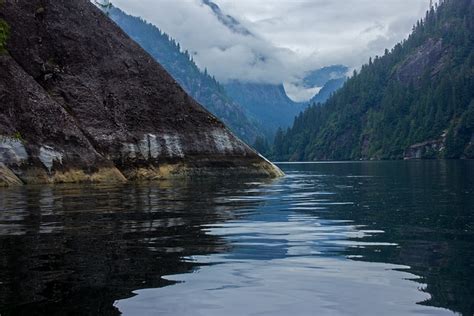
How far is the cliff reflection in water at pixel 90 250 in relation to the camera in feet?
22.0

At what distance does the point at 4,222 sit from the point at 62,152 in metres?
23.0

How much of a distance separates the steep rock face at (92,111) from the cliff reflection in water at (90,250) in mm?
18456

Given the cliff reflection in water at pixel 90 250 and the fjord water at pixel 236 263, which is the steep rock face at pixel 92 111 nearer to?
the cliff reflection in water at pixel 90 250

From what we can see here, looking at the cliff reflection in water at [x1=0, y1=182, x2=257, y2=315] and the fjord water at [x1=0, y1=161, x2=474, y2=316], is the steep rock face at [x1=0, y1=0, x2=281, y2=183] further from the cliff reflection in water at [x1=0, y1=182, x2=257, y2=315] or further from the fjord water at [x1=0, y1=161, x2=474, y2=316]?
the fjord water at [x1=0, y1=161, x2=474, y2=316]

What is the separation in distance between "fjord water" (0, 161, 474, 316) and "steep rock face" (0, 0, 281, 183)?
2066cm

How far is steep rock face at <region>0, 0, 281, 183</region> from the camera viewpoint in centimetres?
3641

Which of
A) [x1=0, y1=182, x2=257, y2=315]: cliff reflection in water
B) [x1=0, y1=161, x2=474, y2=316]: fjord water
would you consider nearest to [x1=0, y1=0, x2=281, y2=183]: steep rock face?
[x1=0, y1=182, x2=257, y2=315]: cliff reflection in water

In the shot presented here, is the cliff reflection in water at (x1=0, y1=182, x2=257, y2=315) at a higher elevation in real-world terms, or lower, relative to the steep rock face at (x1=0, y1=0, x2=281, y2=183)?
lower

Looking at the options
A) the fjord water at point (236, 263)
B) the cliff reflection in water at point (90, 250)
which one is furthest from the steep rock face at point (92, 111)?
the fjord water at point (236, 263)

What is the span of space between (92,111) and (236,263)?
119 feet

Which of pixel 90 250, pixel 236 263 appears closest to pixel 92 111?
pixel 90 250

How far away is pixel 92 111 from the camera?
42969 mm

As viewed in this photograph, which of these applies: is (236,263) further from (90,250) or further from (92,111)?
(92,111)

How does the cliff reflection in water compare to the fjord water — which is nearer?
the fjord water
